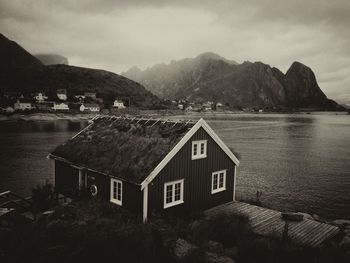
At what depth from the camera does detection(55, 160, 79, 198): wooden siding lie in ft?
73.7

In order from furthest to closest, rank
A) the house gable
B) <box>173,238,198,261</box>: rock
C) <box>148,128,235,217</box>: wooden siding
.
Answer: <box>148,128,235,217</box>: wooden siding < the house gable < <box>173,238,198,261</box>: rock

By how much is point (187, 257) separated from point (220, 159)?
11.1m

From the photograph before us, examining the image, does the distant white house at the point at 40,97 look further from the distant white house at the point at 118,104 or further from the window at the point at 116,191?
the window at the point at 116,191

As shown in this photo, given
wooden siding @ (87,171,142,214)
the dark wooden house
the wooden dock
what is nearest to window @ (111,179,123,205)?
the dark wooden house

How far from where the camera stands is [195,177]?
2011cm

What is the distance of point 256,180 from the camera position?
42.7 metres

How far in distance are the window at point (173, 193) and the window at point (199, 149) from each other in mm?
1906

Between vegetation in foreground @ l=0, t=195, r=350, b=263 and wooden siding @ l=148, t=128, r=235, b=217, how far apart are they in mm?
1634

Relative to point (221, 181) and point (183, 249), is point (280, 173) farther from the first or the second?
point (183, 249)

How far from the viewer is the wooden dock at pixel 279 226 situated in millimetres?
16734

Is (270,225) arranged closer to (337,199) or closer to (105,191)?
(105,191)

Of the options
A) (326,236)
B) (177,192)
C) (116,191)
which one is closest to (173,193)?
(177,192)

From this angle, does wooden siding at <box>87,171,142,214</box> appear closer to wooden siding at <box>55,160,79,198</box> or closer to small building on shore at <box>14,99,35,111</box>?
wooden siding at <box>55,160,79,198</box>

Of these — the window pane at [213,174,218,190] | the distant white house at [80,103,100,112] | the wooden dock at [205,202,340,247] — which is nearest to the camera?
the wooden dock at [205,202,340,247]
